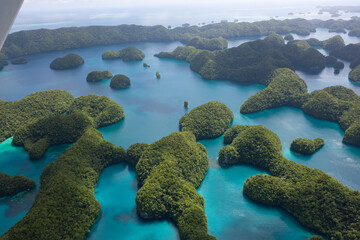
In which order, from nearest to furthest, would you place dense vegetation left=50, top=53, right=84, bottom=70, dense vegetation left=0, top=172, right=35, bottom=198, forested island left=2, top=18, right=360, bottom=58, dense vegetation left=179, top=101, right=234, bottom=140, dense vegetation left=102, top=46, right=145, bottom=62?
dense vegetation left=0, top=172, right=35, bottom=198 < dense vegetation left=179, top=101, right=234, bottom=140 < dense vegetation left=50, top=53, right=84, bottom=70 < dense vegetation left=102, top=46, right=145, bottom=62 < forested island left=2, top=18, right=360, bottom=58

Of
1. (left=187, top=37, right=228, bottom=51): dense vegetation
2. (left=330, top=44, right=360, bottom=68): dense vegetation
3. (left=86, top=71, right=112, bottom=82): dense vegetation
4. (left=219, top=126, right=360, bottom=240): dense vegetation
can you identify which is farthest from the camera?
(left=187, top=37, right=228, bottom=51): dense vegetation

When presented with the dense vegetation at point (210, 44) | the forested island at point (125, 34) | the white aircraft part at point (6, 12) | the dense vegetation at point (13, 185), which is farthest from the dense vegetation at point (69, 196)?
the forested island at point (125, 34)

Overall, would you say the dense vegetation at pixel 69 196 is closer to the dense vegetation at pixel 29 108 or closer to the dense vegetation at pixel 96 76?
the dense vegetation at pixel 29 108

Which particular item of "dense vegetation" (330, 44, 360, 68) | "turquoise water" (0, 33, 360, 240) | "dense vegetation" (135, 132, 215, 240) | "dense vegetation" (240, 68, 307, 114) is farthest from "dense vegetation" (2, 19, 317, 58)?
"dense vegetation" (135, 132, 215, 240)

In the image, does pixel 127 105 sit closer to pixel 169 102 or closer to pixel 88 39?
pixel 169 102

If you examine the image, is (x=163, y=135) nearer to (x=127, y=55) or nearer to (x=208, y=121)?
(x=208, y=121)

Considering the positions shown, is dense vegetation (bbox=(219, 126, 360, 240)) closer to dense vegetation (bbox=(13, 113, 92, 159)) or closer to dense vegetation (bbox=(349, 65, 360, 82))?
dense vegetation (bbox=(13, 113, 92, 159))

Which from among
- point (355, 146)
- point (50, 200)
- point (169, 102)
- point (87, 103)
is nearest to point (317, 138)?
point (355, 146)
